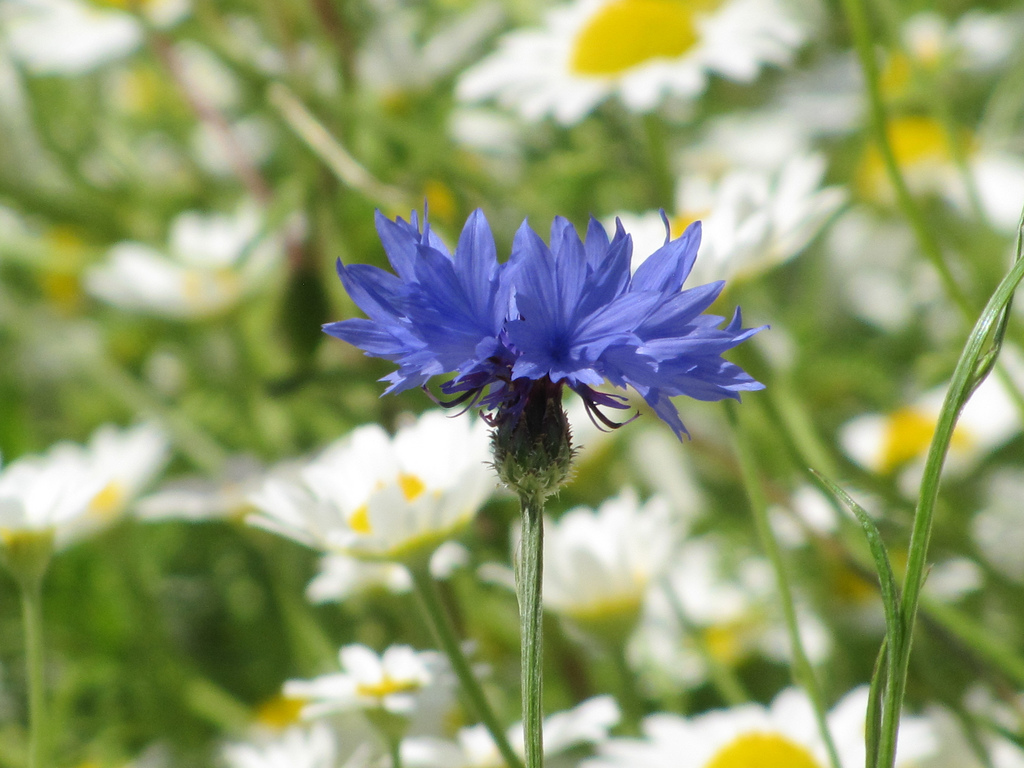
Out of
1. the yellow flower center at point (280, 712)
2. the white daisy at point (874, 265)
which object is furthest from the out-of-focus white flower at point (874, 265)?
the yellow flower center at point (280, 712)

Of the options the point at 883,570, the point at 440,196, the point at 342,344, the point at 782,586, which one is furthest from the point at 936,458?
the point at 440,196

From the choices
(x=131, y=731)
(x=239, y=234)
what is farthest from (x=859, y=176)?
(x=131, y=731)

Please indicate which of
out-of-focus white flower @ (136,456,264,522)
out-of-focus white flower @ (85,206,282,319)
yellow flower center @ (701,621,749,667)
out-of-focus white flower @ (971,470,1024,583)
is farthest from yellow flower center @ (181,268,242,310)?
out-of-focus white flower @ (971,470,1024,583)

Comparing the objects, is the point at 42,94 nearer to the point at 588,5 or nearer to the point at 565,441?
the point at 588,5

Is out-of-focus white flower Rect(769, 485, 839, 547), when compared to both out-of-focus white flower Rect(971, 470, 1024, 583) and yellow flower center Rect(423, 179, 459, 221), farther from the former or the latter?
yellow flower center Rect(423, 179, 459, 221)

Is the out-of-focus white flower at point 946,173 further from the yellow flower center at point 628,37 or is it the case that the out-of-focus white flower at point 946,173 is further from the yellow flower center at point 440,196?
the yellow flower center at point 440,196
